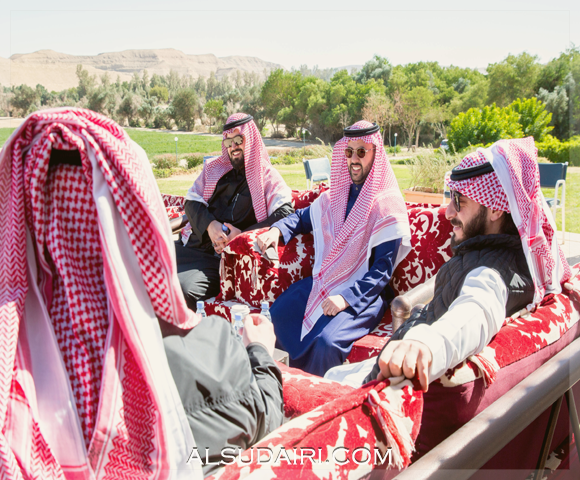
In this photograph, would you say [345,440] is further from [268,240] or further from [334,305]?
[268,240]

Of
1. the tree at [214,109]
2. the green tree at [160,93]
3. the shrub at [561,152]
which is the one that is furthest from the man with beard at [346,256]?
the green tree at [160,93]

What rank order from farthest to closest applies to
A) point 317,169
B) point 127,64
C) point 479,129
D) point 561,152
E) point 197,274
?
point 127,64 → point 561,152 → point 479,129 → point 317,169 → point 197,274

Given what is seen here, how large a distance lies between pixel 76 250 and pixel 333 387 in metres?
1.10

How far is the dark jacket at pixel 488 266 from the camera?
65.7 inches

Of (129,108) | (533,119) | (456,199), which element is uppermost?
(129,108)

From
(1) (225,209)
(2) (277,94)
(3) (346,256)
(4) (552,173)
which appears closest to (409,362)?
(3) (346,256)

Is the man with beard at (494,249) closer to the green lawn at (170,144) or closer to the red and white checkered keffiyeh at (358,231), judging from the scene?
the red and white checkered keffiyeh at (358,231)

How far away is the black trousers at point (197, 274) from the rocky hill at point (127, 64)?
84.2 m

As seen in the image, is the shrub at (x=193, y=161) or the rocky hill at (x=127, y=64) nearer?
the shrub at (x=193, y=161)

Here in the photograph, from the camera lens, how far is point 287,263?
134 inches

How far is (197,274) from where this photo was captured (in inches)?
143

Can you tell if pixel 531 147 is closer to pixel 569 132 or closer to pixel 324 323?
pixel 324 323

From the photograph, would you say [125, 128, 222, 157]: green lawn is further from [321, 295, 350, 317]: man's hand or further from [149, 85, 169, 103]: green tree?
[321, 295, 350, 317]: man's hand

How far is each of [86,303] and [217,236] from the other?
275cm
